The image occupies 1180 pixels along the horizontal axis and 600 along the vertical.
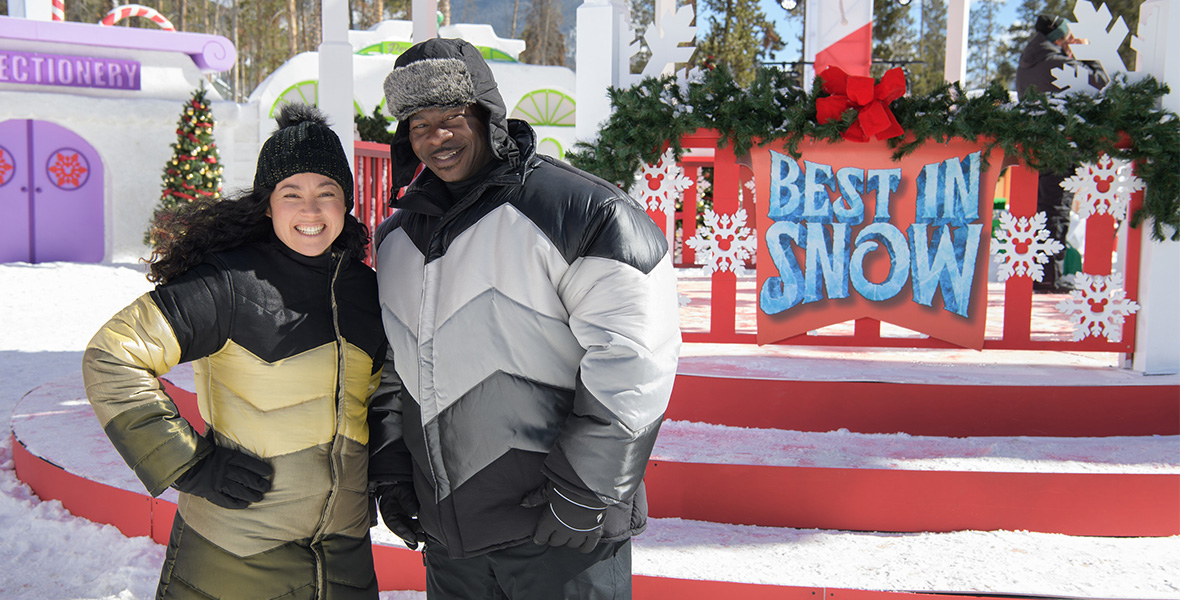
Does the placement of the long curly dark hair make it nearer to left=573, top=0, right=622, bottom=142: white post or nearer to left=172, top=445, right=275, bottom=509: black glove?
left=172, top=445, right=275, bottom=509: black glove

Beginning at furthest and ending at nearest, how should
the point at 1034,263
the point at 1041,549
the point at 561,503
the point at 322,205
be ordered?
the point at 1034,263, the point at 1041,549, the point at 322,205, the point at 561,503

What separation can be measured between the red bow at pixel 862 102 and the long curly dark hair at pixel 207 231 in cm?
264

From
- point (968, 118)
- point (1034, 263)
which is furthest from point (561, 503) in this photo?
point (1034, 263)

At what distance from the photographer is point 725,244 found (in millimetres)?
4121

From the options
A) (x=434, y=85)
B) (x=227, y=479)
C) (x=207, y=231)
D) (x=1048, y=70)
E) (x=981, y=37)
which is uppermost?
(x=981, y=37)

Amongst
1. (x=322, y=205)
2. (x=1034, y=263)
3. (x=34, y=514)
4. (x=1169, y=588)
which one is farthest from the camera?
(x=1034, y=263)

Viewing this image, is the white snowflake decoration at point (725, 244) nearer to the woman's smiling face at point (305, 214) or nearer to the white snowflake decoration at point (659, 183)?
the white snowflake decoration at point (659, 183)

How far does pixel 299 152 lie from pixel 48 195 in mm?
12887

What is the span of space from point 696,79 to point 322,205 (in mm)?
2649

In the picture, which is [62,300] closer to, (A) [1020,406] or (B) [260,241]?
(B) [260,241]

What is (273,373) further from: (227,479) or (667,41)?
(667,41)

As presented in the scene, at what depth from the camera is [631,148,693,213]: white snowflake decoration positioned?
404 centimetres

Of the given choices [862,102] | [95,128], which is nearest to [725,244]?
[862,102]

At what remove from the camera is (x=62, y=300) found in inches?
349
